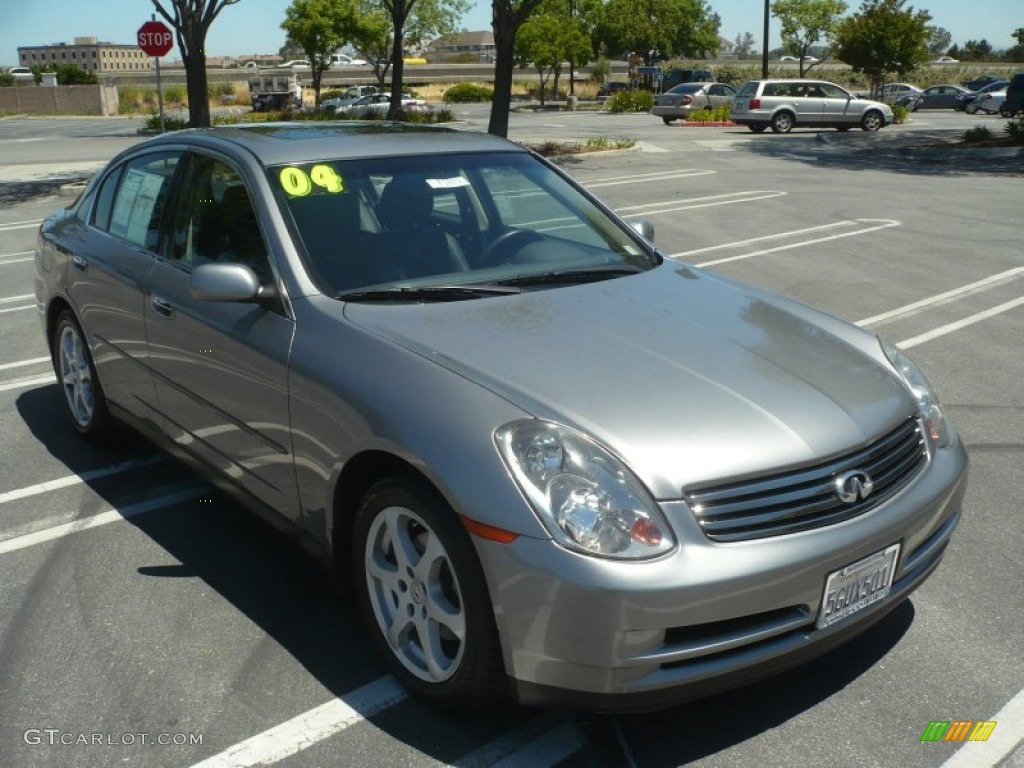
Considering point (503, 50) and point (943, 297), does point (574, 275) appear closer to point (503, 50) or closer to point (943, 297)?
point (943, 297)

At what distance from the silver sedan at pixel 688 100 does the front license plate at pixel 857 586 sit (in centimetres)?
3789

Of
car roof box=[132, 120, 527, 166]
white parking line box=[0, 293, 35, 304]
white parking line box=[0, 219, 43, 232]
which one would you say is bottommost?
white parking line box=[0, 293, 35, 304]

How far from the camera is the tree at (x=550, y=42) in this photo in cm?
6066

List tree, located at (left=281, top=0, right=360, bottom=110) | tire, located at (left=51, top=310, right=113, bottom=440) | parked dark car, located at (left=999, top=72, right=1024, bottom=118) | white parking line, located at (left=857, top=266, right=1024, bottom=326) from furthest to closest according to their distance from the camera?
tree, located at (left=281, top=0, right=360, bottom=110), parked dark car, located at (left=999, top=72, right=1024, bottom=118), white parking line, located at (left=857, top=266, right=1024, bottom=326), tire, located at (left=51, top=310, right=113, bottom=440)

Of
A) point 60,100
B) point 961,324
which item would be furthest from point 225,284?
point 60,100

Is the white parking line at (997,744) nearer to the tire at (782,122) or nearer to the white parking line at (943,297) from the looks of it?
the white parking line at (943,297)

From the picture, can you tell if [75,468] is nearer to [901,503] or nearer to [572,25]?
[901,503]

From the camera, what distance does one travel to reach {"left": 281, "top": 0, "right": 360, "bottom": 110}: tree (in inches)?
2363

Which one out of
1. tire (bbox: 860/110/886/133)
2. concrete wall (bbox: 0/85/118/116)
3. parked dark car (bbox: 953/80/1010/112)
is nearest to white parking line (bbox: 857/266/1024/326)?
tire (bbox: 860/110/886/133)

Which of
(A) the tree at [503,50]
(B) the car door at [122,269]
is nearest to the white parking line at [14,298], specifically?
(B) the car door at [122,269]

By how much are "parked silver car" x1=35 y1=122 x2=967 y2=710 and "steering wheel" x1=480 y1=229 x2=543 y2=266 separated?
0.02 m

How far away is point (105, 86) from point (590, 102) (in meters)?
27.5

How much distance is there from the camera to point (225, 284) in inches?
148

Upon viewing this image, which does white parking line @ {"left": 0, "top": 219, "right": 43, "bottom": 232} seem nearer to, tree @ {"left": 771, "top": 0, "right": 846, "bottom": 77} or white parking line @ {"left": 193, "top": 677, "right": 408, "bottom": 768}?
white parking line @ {"left": 193, "top": 677, "right": 408, "bottom": 768}
